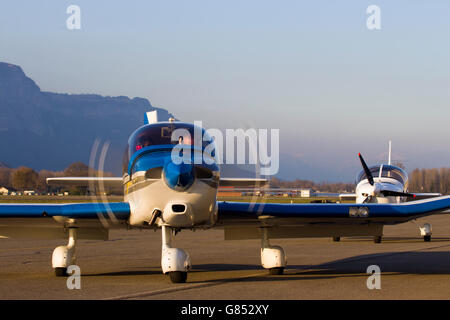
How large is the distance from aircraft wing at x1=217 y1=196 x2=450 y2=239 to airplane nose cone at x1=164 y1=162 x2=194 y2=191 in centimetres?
156

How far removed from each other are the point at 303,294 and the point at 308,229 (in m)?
4.33

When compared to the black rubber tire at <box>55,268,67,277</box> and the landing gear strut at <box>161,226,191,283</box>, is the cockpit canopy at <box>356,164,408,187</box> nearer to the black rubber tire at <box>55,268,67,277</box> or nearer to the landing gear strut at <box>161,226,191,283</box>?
the black rubber tire at <box>55,268,67,277</box>

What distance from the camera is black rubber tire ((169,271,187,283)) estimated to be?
34.6 feet

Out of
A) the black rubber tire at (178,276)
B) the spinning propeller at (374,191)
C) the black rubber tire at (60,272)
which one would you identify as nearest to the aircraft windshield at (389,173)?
the spinning propeller at (374,191)

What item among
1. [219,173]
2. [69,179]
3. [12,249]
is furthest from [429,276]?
[12,249]

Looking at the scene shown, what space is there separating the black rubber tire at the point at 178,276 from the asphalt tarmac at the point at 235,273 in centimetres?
12

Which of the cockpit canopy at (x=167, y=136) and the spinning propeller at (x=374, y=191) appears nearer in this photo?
the cockpit canopy at (x=167, y=136)

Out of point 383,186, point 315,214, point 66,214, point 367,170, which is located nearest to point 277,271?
point 315,214

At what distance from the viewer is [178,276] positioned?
1058 centimetres

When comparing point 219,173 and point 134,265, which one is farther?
point 134,265

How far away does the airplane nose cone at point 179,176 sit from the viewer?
9.80 m

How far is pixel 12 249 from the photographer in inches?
778

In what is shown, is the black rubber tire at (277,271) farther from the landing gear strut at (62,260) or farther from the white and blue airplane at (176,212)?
the landing gear strut at (62,260)
